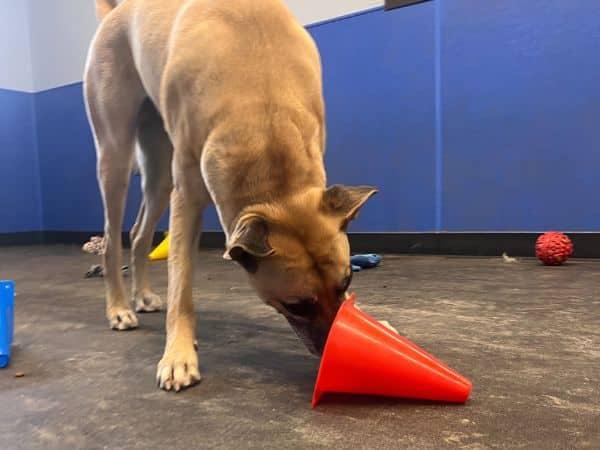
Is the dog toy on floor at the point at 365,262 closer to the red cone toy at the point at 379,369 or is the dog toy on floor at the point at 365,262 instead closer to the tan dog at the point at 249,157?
the tan dog at the point at 249,157

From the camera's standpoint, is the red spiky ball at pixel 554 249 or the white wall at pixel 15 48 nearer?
the red spiky ball at pixel 554 249

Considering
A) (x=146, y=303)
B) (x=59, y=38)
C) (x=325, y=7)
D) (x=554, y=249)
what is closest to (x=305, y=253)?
(x=146, y=303)

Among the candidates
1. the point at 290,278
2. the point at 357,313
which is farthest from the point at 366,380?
the point at 290,278

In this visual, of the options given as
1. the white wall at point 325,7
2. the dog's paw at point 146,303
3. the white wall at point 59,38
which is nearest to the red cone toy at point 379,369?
the dog's paw at point 146,303

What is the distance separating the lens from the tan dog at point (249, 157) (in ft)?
4.93

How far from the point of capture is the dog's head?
1.48 metres

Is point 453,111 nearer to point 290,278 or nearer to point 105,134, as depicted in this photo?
point 105,134

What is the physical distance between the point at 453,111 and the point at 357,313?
137 inches

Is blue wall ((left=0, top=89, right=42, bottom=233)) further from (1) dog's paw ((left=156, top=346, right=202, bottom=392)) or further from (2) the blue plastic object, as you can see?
(1) dog's paw ((left=156, top=346, right=202, bottom=392))

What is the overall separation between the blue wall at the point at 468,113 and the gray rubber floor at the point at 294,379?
1348 mm

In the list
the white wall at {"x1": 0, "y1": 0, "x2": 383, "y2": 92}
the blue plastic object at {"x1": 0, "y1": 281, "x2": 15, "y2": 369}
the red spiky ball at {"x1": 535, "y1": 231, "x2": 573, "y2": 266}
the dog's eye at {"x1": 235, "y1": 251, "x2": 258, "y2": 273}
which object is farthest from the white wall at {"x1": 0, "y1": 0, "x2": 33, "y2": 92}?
the dog's eye at {"x1": 235, "y1": 251, "x2": 258, "y2": 273}

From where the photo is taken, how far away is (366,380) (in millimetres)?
1371

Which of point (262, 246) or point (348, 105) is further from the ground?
point (348, 105)

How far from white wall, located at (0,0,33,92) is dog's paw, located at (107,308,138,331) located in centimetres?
675
